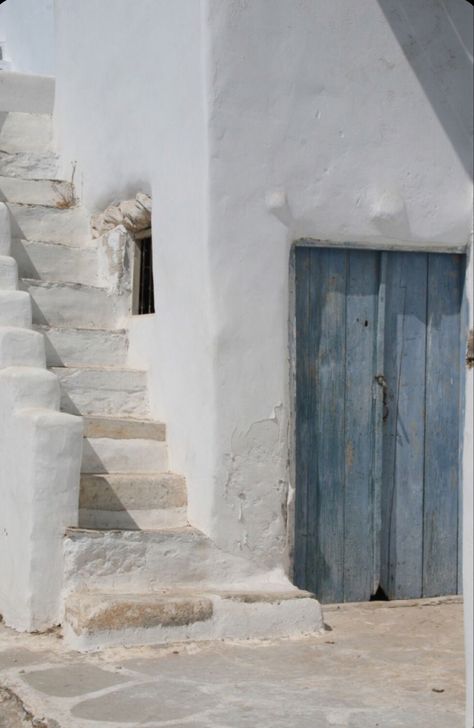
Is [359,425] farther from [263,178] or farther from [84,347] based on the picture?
[84,347]

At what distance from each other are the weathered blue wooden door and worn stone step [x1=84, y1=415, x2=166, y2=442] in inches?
35.6

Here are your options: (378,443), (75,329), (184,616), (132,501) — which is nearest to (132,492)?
(132,501)

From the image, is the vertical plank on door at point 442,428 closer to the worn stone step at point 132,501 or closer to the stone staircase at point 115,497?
the stone staircase at point 115,497

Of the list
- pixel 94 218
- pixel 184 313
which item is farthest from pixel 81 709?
pixel 94 218

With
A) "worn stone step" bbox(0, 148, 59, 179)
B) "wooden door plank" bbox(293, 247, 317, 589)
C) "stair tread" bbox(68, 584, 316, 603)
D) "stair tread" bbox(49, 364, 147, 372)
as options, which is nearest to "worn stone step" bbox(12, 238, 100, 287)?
"stair tread" bbox(49, 364, 147, 372)

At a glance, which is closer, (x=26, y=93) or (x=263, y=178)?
(x=263, y=178)

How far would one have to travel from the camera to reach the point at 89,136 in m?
8.53

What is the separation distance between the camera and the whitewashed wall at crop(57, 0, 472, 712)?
657cm

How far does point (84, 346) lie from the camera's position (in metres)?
7.52

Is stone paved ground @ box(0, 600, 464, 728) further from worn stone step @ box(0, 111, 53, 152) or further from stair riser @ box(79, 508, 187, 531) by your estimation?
worn stone step @ box(0, 111, 53, 152)

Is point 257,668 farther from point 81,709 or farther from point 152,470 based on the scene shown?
point 152,470

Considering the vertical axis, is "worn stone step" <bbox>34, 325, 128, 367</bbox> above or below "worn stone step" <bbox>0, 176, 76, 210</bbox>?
below

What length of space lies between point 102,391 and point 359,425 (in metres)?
1.62

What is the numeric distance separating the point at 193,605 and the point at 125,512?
852mm
